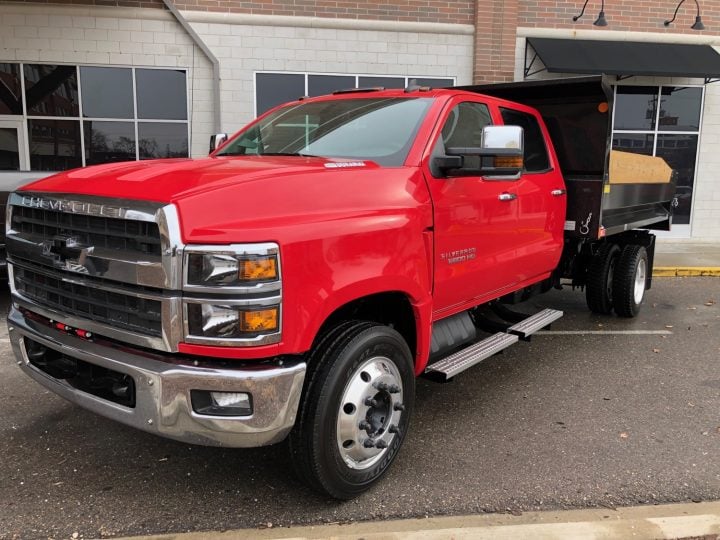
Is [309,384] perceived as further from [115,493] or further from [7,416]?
[7,416]

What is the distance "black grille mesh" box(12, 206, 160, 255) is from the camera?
2533 millimetres

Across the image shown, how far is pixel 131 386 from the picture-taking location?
107 inches

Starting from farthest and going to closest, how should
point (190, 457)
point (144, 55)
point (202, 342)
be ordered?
point (144, 55) < point (190, 457) < point (202, 342)

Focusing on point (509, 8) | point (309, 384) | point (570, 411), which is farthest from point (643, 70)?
point (309, 384)

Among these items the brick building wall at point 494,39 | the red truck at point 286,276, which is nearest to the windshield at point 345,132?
the red truck at point 286,276

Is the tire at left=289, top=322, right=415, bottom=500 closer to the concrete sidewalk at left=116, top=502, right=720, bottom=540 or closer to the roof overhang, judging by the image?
the concrete sidewalk at left=116, top=502, right=720, bottom=540

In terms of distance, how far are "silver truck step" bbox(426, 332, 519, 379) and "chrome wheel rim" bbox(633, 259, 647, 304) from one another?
3.13 meters

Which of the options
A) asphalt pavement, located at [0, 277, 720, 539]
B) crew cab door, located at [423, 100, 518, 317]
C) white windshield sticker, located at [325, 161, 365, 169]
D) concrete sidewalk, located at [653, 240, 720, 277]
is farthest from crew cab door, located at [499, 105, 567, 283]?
concrete sidewalk, located at [653, 240, 720, 277]

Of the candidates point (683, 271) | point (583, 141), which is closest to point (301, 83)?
point (583, 141)

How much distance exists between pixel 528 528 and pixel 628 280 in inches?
178

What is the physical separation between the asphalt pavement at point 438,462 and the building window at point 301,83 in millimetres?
7846

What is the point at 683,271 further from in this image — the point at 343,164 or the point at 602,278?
the point at 343,164

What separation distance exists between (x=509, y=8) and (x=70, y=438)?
37.0ft

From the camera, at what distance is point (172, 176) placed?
2789 millimetres
